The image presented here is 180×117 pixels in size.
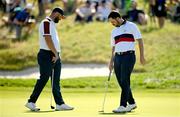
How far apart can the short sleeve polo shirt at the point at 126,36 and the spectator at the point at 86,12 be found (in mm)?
16334

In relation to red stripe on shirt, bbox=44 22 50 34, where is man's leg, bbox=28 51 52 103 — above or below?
below

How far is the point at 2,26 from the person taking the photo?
30.2m

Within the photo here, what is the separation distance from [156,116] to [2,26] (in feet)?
66.4

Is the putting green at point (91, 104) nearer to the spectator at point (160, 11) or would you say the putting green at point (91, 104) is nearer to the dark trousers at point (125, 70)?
the dark trousers at point (125, 70)

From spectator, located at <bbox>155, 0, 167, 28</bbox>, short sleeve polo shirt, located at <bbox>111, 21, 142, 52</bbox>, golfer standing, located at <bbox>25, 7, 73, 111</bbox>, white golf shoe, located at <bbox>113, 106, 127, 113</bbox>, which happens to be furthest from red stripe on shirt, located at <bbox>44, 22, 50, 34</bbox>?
spectator, located at <bbox>155, 0, 167, 28</bbox>

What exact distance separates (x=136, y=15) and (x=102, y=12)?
6.63 ft

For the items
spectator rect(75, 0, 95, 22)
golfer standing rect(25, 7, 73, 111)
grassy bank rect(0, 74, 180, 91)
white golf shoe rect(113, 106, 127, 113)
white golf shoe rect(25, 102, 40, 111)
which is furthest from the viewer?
spectator rect(75, 0, 95, 22)

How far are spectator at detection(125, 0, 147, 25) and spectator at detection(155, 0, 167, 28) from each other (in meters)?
0.59

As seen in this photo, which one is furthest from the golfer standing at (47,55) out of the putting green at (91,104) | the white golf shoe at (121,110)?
the white golf shoe at (121,110)

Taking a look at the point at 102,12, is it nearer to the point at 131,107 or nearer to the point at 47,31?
the point at 47,31

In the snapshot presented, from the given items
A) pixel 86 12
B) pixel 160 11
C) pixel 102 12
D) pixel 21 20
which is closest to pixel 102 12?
pixel 102 12

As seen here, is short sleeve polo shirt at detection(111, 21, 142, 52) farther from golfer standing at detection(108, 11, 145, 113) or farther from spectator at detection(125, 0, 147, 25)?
spectator at detection(125, 0, 147, 25)

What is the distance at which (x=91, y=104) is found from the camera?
1299 centimetres

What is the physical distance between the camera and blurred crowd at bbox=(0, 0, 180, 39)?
27359 mm
